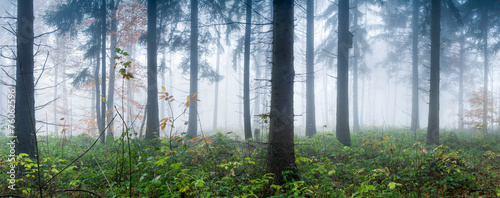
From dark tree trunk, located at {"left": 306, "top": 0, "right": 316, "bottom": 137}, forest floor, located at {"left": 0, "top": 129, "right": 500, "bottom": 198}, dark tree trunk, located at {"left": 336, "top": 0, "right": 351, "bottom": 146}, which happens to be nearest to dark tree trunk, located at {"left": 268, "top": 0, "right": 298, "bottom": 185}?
forest floor, located at {"left": 0, "top": 129, "right": 500, "bottom": 198}

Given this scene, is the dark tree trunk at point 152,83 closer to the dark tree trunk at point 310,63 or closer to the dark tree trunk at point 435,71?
the dark tree trunk at point 310,63

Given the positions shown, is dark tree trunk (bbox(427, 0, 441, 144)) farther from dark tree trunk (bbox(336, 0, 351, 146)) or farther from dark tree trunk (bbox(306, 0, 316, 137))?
dark tree trunk (bbox(306, 0, 316, 137))

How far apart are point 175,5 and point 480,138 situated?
50.2 feet

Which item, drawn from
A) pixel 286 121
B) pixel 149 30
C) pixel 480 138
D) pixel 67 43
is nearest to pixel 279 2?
pixel 286 121

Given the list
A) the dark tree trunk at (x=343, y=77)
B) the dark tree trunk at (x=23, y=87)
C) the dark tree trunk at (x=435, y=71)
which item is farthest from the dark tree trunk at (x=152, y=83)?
the dark tree trunk at (x=435, y=71)

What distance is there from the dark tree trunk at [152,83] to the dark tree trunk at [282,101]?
246 inches

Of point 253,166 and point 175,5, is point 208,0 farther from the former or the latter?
point 253,166

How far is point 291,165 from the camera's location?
4.10 m

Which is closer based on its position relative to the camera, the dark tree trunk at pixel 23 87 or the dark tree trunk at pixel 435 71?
the dark tree trunk at pixel 23 87

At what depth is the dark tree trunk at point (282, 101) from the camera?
409 centimetres

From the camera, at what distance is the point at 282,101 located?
409cm

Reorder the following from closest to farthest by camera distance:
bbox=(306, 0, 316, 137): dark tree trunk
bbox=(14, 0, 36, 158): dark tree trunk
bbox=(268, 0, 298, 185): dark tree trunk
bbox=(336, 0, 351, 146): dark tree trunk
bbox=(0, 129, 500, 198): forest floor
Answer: bbox=(0, 129, 500, 198): forest floor
bbox=(268, 0, 298, 185): dark tree trunk
bbox=(14, 0, 36, 158): dark tree trunk
bbox=(336, 0, 351, 146): dark tree trunk
bbox=(306, 0, 316, 137): dark tree trunk

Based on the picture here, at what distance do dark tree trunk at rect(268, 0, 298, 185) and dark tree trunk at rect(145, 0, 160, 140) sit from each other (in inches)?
246

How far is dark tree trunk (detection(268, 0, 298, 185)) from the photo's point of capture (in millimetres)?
4090
